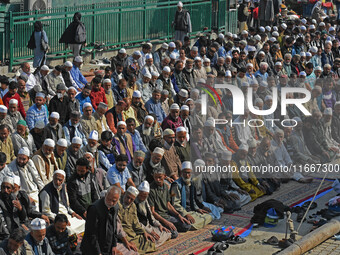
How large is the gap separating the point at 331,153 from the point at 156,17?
27.6ft

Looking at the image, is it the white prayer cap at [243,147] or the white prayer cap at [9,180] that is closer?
the white prayer cap at [9,180]

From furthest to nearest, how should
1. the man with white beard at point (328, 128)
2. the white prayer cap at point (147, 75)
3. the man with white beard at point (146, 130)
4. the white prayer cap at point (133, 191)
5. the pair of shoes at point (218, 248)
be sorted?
the man with white beard at point (328, 128) → the white prayer cap at point (147, 75) → the man with white beard at point (146, 130) → the pair of shoes at point (218, 248) → the white prayer cap at point (133, 191)

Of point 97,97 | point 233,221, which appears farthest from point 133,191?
point 97,97

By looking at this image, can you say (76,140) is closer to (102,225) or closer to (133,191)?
(133,191)

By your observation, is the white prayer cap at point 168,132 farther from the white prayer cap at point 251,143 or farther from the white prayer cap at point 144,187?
the white prayer cap at point 144,187

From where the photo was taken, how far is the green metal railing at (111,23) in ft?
67.4

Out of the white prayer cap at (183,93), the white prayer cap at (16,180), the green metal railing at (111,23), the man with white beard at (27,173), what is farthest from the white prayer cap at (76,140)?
the green metal railing at (111,23)

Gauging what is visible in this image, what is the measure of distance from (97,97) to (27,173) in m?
4.07

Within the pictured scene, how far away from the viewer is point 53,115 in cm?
1425

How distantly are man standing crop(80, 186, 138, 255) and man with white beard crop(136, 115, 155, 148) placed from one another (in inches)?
165

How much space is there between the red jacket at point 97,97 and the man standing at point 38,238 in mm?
5744

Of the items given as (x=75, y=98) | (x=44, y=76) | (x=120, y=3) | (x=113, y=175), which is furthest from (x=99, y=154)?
(x=120, y=3)

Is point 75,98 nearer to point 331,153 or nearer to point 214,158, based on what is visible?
point 214,158

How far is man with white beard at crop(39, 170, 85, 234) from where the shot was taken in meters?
12.3
